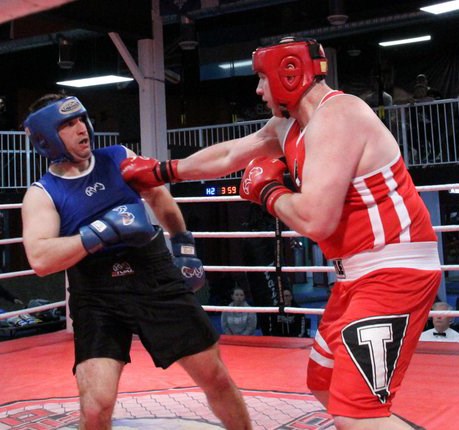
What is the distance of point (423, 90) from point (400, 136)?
2.57 ft

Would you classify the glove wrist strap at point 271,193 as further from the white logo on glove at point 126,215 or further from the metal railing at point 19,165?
the metal railing at point 19,165

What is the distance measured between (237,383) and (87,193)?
1627 mm

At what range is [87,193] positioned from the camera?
2.46 m

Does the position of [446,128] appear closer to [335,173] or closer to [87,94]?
[87,94]

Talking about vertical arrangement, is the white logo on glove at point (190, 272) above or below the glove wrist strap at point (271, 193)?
below

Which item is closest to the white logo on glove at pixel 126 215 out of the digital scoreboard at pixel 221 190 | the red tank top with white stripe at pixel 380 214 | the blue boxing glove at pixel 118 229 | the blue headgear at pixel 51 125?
the blue boxing glove at pixel 118 229

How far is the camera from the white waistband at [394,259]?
1810mm

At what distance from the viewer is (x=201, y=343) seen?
2445mm

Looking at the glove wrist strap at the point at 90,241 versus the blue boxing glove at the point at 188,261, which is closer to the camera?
the glove wrist strap at the point at 90,241

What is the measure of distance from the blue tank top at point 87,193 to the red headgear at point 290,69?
31.7 inches

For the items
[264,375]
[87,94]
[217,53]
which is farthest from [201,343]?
[87,94]

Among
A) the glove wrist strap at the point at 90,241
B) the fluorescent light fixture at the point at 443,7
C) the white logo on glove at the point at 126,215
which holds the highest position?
the fluorescent light fixture at the point at 443,7

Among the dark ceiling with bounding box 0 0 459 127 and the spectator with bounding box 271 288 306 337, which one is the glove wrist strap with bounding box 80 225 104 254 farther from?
the spectator with bounding box 271 288 306 337

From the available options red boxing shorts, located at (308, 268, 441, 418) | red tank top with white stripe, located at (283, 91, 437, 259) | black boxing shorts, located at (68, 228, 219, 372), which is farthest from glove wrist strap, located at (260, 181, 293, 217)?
black boxing shorts, located at (68, 228, 219, 372)
